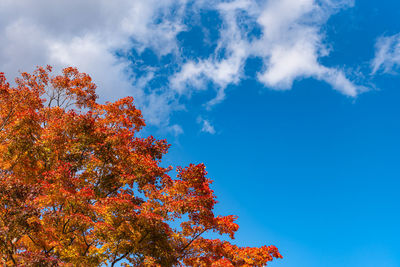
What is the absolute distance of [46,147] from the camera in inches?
546

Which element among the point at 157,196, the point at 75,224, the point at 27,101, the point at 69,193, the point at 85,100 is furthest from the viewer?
the point at 85,100

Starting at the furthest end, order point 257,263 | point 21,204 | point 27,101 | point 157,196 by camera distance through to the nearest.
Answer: point 27,101
point 257,263
point 157,196
point 21,204

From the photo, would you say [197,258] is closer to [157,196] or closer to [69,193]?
[157,196]

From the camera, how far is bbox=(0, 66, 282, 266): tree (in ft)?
35.4

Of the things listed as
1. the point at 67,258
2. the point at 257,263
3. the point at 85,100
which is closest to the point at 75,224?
the point at 67,258

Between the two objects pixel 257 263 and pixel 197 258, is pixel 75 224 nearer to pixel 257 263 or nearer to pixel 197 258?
pixel 197 258

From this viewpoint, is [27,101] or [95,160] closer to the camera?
[95,160]

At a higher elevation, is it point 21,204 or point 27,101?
point 27,101

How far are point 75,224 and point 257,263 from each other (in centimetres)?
882

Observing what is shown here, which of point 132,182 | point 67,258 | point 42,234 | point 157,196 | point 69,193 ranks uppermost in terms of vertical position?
point 132,182

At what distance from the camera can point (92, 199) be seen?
1323 cm

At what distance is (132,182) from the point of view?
14914 mm

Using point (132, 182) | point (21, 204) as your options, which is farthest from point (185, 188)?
point (21, 204)

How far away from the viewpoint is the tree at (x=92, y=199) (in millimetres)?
10801
